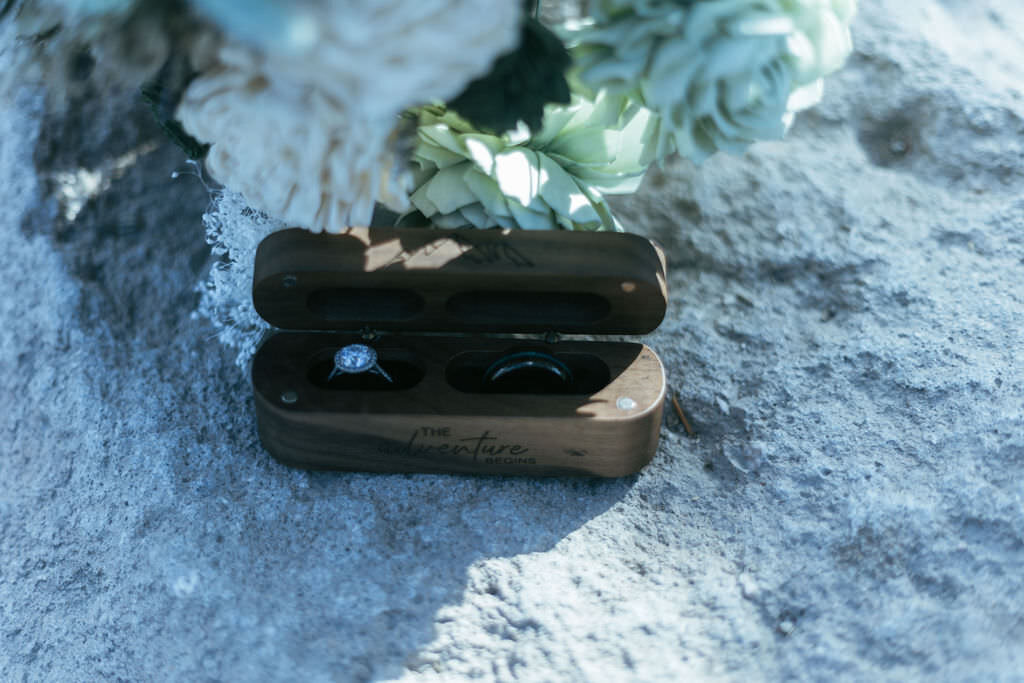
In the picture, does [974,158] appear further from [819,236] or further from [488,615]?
[488,615]

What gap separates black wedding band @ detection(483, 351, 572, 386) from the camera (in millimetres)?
689

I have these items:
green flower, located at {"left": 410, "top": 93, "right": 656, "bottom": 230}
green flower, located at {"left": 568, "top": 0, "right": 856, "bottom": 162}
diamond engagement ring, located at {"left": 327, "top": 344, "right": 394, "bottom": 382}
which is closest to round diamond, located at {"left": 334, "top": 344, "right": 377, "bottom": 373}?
diamond engagement ring, located at {"left": 327, "top": 344, "right": 394, "bottom": 382}

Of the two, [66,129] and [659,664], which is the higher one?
[66,129]

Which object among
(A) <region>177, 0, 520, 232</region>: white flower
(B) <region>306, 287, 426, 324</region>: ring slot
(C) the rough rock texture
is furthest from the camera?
(B) <region>306, 287, 426, 324</region>: ring slot

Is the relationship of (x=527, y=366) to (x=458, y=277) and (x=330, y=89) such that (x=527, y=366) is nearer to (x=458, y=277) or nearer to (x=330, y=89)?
(x=458, y=277)

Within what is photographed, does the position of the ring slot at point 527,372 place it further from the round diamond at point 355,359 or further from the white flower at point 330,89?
the white flower at point 330,89

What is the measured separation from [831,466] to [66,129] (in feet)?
2.56

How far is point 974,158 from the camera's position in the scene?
2.91ft

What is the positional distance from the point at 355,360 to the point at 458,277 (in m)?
0.10

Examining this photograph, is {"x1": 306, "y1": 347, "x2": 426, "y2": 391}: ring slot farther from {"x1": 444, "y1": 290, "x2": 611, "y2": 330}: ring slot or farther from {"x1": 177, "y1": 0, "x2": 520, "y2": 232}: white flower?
{"x1": 177, "y1": 0, "x2": 520, "y2": 232}: white flower

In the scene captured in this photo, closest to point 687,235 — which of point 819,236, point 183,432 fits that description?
point 819,236

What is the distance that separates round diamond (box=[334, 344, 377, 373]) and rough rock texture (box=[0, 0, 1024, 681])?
92mm

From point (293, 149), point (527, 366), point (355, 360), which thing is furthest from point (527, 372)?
point (293, 149)

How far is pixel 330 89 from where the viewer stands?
451 mm
